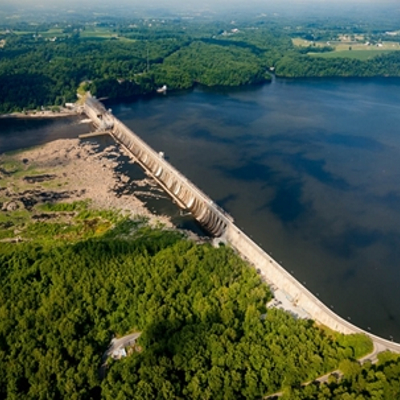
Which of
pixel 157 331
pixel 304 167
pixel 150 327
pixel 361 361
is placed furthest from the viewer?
pixel 304 167

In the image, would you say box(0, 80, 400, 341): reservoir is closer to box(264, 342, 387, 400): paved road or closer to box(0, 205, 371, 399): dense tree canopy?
box(264, 342, 387, 400): paved road

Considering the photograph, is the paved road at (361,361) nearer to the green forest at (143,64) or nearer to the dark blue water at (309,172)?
the dark blue water at (309,172)

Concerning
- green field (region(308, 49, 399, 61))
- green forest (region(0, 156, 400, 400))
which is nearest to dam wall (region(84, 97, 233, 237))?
green forest (region(0, 156, 400, 400))

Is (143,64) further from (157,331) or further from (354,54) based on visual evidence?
(157,331)

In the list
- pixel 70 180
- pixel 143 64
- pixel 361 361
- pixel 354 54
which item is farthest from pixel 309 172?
pixel 354 54

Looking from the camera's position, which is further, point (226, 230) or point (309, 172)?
point (309, 172)

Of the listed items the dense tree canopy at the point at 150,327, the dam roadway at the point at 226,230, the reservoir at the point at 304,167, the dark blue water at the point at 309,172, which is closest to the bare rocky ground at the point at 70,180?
the dam roadway at the point at 226,230

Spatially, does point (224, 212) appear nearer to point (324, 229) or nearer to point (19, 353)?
point (324, 229)
